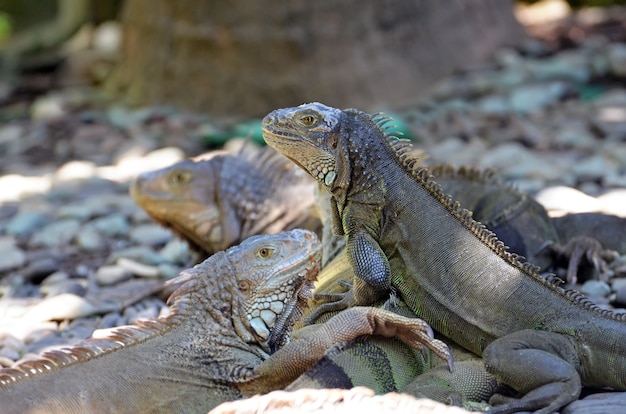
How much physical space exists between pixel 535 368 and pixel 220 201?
3329 mm

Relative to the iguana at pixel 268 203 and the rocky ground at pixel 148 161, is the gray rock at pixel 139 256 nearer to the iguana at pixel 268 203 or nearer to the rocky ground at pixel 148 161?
the rocky ground at pixel 148 161

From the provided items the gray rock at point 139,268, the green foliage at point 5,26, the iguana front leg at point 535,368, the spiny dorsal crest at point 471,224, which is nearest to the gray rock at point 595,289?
the spiny dorsal crest at point 471,224

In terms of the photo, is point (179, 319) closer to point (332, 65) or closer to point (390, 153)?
point (390, 153)

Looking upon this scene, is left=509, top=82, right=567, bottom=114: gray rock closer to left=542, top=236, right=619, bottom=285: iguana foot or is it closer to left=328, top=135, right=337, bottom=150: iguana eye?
left=542, top=236, right=619, bottom=285: iguana foot

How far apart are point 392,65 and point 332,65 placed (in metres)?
0.81

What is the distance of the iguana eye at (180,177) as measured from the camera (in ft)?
21.2

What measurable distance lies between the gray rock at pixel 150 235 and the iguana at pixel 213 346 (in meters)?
2.97

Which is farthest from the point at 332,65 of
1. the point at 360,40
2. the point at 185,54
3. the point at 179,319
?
the point at 179,319

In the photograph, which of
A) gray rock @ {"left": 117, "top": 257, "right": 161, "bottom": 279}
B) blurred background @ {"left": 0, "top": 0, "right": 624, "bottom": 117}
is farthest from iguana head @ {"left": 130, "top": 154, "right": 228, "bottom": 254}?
blurred background @ {"left": 0, "top": 0, "right": 624, "bottom": 117}

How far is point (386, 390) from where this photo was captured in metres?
3.80

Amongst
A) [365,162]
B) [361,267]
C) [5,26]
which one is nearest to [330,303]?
[361,267]

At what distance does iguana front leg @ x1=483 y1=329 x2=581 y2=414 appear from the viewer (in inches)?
141

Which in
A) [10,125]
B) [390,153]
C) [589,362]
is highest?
[390,153]

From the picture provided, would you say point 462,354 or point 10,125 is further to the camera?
point 10,125
